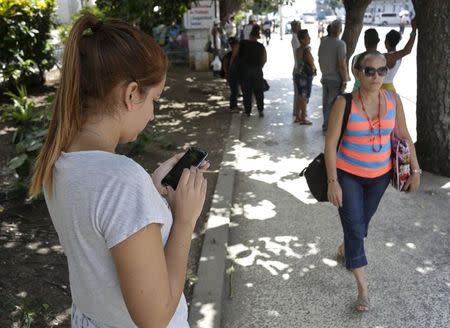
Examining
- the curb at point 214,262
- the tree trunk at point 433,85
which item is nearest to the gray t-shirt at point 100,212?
the curb at point 214,262

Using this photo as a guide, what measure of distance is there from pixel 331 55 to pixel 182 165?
624cm

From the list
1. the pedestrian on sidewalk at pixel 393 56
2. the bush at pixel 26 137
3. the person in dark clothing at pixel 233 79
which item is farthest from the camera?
Result: the person in dark clothing at pixel 233 79

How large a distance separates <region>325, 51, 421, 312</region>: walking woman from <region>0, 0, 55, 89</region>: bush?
8.18m

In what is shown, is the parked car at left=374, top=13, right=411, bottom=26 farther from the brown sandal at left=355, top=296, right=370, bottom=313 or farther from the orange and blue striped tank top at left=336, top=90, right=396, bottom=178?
the brown sandal at left=355, top=296, right=370, bottom=313

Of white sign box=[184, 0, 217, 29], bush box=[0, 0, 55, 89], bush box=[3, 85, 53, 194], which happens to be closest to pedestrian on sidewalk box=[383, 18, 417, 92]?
bush box=[3, 85, 53, 194]

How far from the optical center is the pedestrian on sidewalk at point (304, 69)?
7754 mm

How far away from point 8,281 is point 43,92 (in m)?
8.39

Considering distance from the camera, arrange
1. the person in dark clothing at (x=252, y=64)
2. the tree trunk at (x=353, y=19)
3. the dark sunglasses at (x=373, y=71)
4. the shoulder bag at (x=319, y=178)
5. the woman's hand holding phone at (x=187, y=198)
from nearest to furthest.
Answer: the woman's hand holding phone at (x=187, y=198) → the dark sunglasses at (x=373, y=71) → the shoulder bag at (x=319, y=178) → the person in dark clothing at (x=252, y=64) → the tree trunk at (x=353, y=19)

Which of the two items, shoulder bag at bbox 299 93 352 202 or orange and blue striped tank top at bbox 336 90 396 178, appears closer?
orange and blue striped tank top at bbox 336 90 396 178

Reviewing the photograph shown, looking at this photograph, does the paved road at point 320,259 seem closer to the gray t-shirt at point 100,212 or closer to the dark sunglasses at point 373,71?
the dark sunglasses at point 373,71

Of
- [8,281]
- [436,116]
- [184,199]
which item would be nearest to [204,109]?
[436,116]

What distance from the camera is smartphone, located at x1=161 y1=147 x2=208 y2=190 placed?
1.36 metres

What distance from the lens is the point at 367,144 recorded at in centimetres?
296

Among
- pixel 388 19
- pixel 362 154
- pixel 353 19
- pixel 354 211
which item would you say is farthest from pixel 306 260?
pixel 388 19
